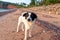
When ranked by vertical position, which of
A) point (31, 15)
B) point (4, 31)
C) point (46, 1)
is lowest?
point (46, 1)

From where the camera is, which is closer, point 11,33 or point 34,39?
point 34,39

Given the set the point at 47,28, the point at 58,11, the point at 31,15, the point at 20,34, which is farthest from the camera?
the point at 58,11

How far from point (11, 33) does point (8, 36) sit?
0.56 metres

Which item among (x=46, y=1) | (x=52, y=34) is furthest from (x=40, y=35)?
(x=46, y=1)

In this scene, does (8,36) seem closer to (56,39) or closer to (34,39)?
(34,39)

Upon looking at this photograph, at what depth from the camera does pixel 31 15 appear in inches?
338

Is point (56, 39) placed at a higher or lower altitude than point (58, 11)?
higher

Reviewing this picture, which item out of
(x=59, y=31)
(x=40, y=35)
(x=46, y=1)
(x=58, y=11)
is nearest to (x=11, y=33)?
(x=40, y=35)

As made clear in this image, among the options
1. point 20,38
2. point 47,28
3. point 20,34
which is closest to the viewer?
point 20,38

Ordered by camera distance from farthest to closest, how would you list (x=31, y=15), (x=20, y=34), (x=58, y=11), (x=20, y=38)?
(x=58, y=11) < (x=20, y=34) < (x=20, y=38) < (x=31, y=15)

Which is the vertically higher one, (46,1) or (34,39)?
(34,39)

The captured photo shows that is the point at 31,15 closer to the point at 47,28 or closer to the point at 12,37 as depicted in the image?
the point at 12,37

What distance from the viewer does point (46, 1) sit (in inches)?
1104

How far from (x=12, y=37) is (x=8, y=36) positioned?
28 centimetres
